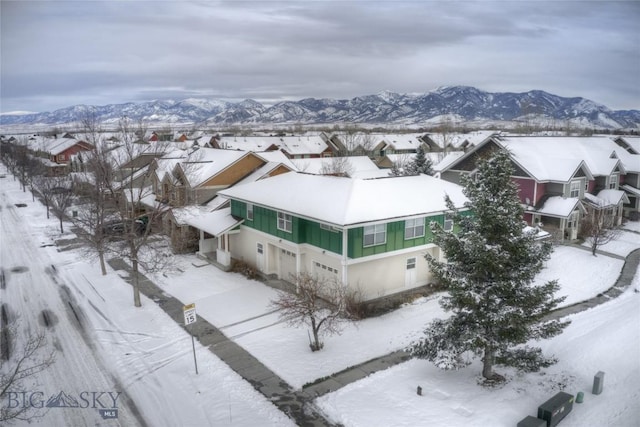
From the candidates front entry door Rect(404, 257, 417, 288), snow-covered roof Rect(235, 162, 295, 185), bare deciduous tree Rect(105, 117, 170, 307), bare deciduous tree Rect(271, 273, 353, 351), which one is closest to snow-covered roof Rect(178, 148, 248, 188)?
snow-covered roof Rect(235, 162, 295, 185)

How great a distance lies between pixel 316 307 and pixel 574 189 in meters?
29.3

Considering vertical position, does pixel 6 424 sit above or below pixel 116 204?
below

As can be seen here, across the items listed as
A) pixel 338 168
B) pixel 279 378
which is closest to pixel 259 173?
pixel 338 168

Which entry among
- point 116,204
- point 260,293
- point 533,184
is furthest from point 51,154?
point 533,184

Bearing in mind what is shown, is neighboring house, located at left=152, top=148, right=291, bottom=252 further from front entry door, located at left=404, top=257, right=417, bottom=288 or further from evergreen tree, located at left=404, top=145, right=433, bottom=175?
front entry door, located at left=404, top=257, right=417, bottom=288

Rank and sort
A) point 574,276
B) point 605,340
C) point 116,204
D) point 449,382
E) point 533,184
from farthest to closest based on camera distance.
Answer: point 533,184 → point 574,276 → point 116,204 → point 605,340 → point 449,382

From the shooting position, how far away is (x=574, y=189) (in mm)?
37875

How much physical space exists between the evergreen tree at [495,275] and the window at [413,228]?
28.9 ft

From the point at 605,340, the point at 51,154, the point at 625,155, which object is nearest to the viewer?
the point at 605,340

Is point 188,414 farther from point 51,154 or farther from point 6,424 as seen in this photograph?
point 51,154

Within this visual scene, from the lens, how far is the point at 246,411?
47.3ft

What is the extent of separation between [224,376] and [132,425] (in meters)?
3.53

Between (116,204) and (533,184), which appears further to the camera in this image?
(533,184)

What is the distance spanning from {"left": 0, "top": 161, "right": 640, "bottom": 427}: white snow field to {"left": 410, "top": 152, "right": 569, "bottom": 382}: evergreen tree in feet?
4.77
